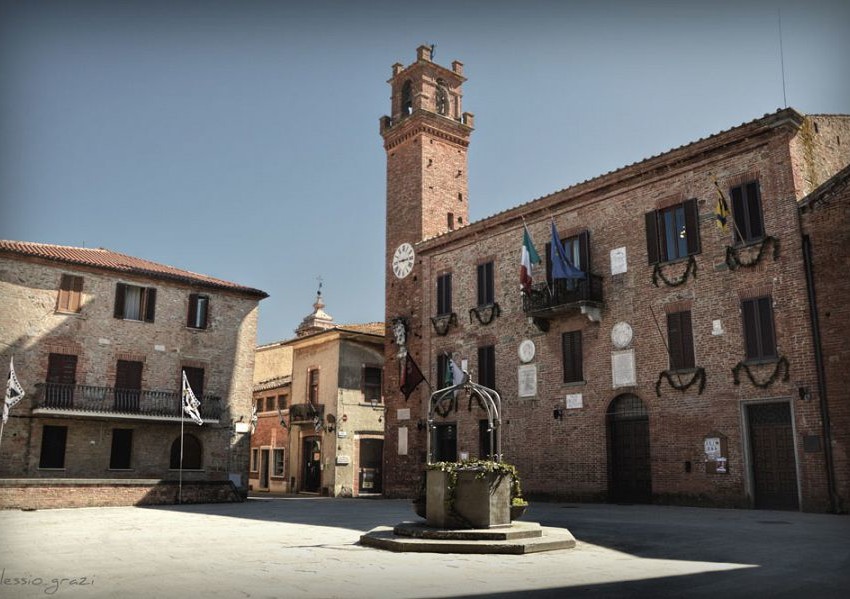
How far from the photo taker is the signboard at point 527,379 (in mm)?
24453

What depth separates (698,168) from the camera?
20.8m

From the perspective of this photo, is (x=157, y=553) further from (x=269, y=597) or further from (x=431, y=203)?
(x=431, y=203)

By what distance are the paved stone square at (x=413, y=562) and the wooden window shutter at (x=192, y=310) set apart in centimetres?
1485

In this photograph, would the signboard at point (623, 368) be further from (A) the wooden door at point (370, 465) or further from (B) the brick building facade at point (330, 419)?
(A) the wooden door at point (370, 465)

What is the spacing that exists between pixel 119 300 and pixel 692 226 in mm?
21537

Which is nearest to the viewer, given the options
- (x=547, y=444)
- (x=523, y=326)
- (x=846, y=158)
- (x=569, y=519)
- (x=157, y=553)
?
(x=157, y=553)

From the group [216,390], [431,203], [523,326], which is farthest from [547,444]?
[216,390]

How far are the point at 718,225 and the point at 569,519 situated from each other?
9294 millimetres

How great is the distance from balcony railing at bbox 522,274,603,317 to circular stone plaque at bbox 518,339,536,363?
1169 mm

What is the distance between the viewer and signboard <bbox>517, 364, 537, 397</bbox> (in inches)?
963

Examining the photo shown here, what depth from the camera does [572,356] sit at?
77.0 ft

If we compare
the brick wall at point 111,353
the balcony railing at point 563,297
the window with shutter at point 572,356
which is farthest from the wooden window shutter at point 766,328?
the brick wall at point 111,353

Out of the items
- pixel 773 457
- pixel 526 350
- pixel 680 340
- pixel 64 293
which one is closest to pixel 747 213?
pixel 680 340

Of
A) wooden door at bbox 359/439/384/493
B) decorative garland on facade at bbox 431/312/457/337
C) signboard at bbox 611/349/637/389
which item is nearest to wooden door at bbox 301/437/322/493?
wooden door at bbox 359/439/384/493
